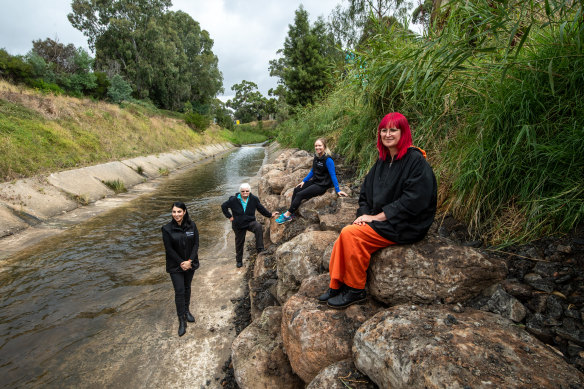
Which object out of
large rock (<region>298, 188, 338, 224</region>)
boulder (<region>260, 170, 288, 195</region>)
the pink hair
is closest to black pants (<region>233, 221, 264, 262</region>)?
large rock (<region>298, 188, 338, 224</region>)

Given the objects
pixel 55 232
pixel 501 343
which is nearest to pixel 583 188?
pixel 501 343

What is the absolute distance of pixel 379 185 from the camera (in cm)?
245

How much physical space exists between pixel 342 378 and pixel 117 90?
102 ft

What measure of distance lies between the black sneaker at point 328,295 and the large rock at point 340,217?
4.41 ft

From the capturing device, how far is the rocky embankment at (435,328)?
1444 mm

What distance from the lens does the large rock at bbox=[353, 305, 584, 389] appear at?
135 cm

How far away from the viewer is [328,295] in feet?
7.83

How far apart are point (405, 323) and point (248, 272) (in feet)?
11.8

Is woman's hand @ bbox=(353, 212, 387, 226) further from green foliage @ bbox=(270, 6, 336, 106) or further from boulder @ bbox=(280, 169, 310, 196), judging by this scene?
green foliage @ bbox=(270, 6, 336, 106)

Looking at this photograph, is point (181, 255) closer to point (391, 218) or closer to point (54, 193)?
point (391, 218)

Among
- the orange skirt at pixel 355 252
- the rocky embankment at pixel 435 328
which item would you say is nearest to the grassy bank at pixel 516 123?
the rocky embankment at pixel 435 328

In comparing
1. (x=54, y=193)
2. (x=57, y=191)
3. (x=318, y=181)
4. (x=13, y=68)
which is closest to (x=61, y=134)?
(x=57, y=191)

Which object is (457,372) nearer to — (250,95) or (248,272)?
(248,272)

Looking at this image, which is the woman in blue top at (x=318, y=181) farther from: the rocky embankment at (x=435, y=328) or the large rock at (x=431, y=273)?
the large rock at (x=431, y=273)
